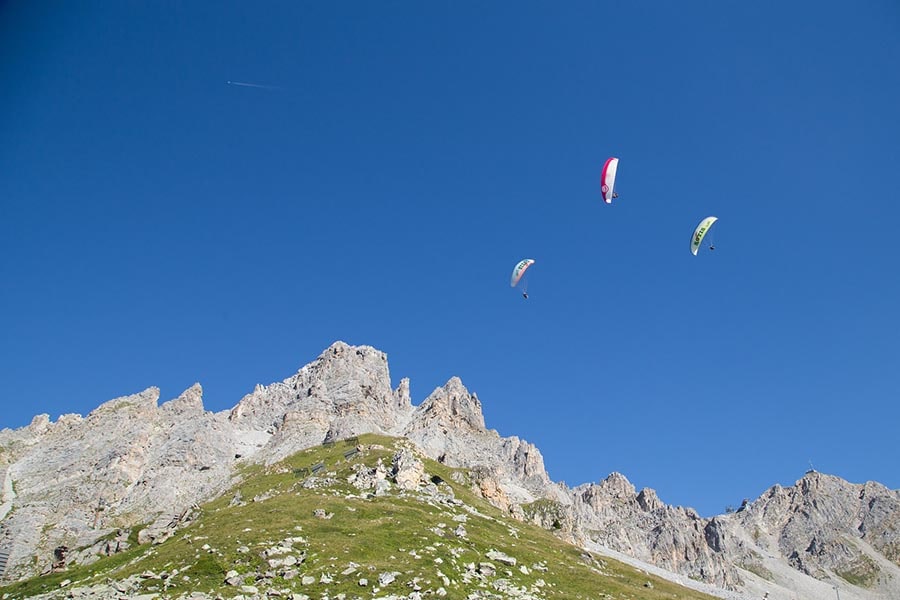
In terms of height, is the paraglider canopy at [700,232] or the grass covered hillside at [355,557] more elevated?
the paraglider canopy at [700,232]

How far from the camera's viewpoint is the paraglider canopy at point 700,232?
251 feet

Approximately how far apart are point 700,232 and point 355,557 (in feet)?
191

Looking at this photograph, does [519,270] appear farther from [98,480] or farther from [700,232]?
[98,480]

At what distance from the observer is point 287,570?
55.9m

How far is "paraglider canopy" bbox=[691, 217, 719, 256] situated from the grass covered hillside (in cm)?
4449

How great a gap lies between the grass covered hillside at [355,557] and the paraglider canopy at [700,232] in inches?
1752

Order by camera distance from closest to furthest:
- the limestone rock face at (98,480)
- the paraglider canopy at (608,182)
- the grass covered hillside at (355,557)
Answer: the grass covered hillside at (355,557)
the paraglider canopy at (608,182)
the limestone rock face at (98,480)

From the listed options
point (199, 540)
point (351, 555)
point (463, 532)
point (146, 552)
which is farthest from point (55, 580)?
point (463, 532)

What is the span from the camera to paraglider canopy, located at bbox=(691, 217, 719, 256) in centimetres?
7656

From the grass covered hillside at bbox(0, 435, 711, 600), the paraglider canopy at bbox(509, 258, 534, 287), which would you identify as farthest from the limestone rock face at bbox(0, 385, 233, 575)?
the paraglider canopy at bbox(509, 258, 534, 287)

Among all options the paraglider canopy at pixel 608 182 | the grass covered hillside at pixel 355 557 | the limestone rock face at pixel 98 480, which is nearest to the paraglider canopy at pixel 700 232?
the paraglider canopy at pixel 608 182

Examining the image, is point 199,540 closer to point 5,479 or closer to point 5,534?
point 5,534

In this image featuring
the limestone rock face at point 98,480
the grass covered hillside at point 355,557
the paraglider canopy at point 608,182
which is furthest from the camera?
the limestone rock face at point 98,480

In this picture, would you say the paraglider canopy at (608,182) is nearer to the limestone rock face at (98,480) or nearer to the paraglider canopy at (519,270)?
the paraglider canopy at (519,270)
